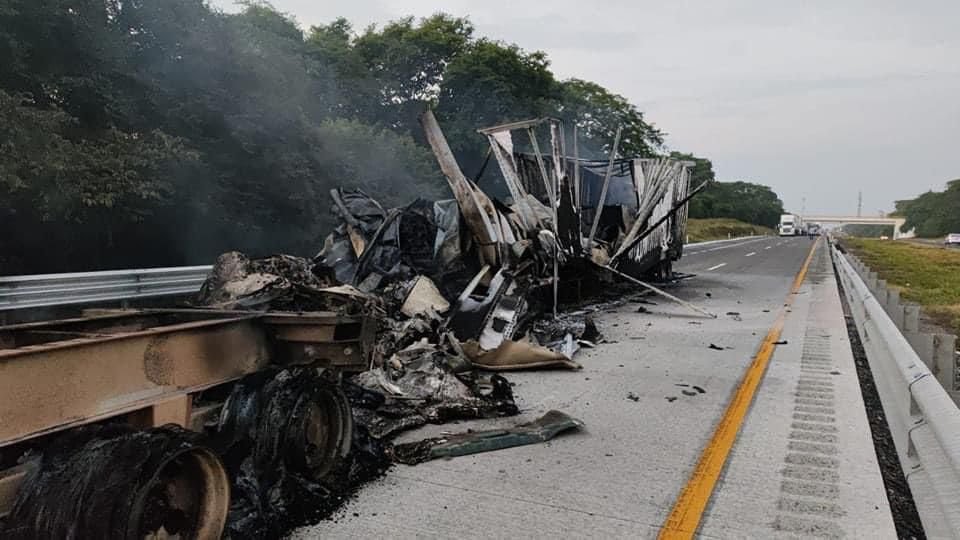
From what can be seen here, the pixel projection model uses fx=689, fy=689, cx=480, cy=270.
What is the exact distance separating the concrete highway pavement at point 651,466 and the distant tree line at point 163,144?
8042mm

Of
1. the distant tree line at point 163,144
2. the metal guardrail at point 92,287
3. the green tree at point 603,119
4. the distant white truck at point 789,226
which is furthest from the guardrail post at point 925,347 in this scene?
the distant white truck at point 789,226

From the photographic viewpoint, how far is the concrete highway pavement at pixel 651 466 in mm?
3213

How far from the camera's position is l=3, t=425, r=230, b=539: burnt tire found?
2.36m

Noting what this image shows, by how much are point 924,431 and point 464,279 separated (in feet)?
19.4

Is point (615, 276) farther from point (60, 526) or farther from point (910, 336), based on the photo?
point (60, 526)

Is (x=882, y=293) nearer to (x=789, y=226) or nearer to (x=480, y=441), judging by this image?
(x=480, y=441)

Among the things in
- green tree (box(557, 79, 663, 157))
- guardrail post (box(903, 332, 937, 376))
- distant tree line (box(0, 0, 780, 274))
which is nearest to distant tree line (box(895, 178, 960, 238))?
green tree (box(557, 79, 663, 157))

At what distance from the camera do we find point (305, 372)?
3.69m

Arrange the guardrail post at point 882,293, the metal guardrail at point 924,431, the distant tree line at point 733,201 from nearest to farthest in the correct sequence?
the metal guardrail at point 924,431, the guardrail post at point 882,293, the distant tree line at point 733,201

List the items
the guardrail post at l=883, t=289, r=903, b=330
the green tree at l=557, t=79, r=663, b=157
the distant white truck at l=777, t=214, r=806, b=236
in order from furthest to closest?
the distant white truck at l=777, t=214, r=806, b=236, the green tree at l=557, t=79, r=663, b=157, the guardrail post at l=883, t=289, r=903, b=330

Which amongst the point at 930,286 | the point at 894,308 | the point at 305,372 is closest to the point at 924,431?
the point at 305,372

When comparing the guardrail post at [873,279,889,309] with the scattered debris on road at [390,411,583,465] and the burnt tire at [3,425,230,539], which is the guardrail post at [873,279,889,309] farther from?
the burnt tire at [3,425,230,539]

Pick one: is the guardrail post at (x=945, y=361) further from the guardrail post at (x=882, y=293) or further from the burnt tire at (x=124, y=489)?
the burnt tire at (x=124, y=489)

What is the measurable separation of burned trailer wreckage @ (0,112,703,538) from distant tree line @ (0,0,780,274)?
4.34 metres
